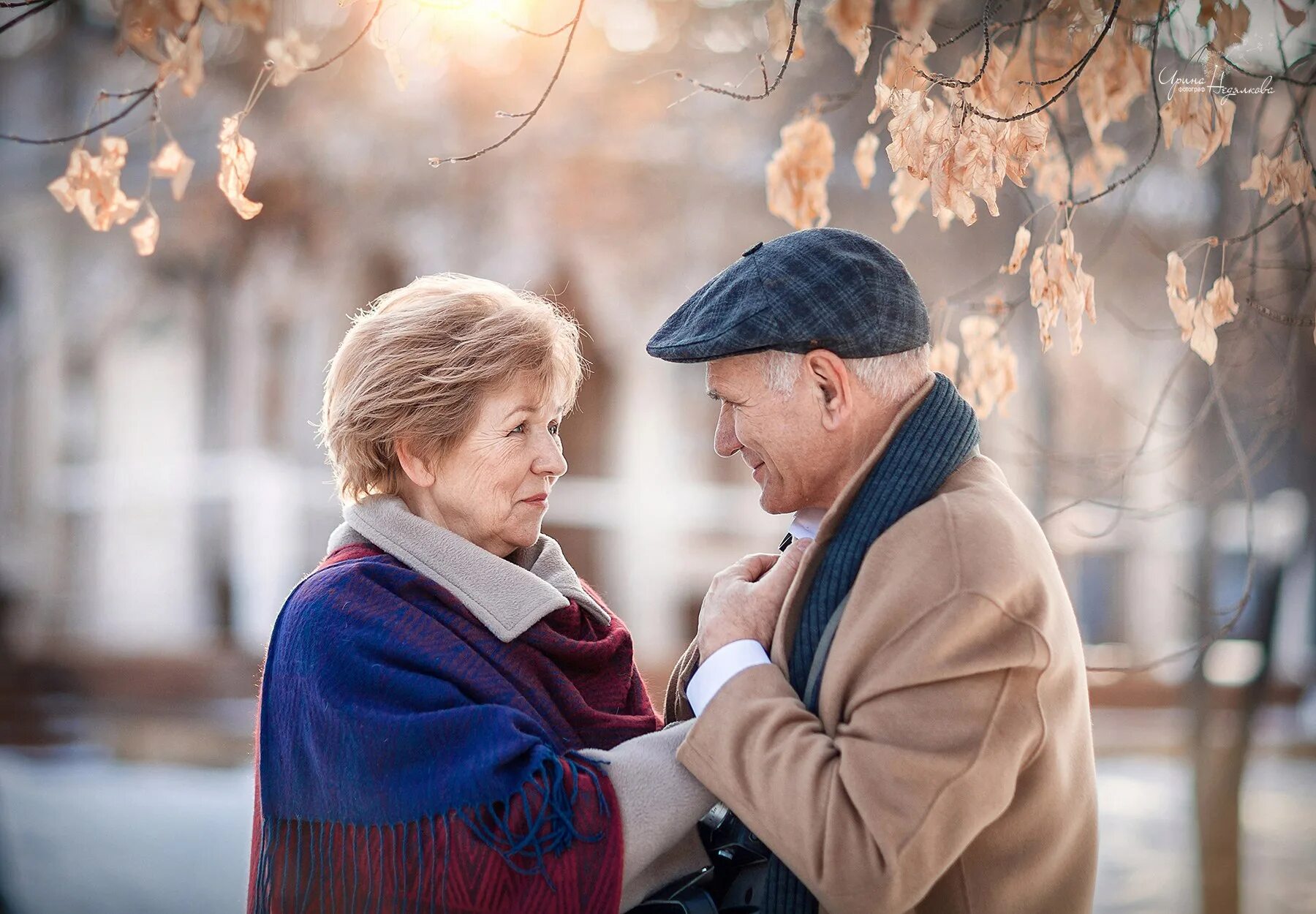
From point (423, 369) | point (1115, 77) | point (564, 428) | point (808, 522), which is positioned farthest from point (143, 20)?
point (564, 428)

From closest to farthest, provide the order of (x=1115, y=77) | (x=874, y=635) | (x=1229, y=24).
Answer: (x=874, y=635) < (x=1229, y=24) < (x=1115, y=77)

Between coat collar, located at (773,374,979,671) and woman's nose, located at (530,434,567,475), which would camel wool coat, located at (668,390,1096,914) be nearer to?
coat collar, located at (773,374,979,671)

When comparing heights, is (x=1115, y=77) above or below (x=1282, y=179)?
above

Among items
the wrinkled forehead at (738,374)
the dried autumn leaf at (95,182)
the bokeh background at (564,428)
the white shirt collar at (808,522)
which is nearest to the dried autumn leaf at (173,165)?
the dried autumn leaf at (95,182)

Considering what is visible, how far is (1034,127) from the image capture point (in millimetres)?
2441

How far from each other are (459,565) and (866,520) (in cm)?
83

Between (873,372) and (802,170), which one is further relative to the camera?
(802,170)

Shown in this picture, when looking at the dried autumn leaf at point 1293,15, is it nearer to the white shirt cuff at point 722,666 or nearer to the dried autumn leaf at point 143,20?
the white shirt cuff at point 722,666

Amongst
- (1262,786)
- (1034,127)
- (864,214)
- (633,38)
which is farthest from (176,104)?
(1262,786)

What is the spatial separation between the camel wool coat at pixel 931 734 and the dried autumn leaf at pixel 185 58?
4.36 ft

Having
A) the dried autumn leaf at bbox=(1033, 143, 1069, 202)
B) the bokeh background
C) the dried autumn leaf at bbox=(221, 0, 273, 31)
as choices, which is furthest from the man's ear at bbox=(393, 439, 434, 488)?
the bokeh background

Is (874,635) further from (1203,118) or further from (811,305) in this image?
(1203,118)

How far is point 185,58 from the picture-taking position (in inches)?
77.9

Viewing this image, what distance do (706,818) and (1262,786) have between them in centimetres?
739
